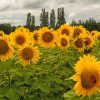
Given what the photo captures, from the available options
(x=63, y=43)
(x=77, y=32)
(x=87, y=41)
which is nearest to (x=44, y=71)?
(x=63, y=43)

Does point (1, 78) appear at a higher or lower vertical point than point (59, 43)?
lower

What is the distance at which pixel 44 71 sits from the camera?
23.3 feet

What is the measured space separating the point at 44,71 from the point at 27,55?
0.43 metres

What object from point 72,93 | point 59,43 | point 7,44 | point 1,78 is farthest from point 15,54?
point 72,93

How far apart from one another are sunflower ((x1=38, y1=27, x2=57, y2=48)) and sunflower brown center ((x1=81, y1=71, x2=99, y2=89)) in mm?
4718

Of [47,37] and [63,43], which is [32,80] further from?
[63,43]

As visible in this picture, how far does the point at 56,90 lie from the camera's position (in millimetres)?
7070

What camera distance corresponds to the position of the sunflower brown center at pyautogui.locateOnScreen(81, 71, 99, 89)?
12.7 ft

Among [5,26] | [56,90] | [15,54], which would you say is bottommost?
[56,90]

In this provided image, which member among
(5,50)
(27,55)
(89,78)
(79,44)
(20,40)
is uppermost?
(20,40)

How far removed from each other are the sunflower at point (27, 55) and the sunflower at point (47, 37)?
1.66m

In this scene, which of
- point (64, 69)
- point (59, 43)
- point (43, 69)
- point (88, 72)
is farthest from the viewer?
point (59, 43)

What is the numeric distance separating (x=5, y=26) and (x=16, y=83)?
208 ft

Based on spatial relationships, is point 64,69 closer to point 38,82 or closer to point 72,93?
point 38,82
